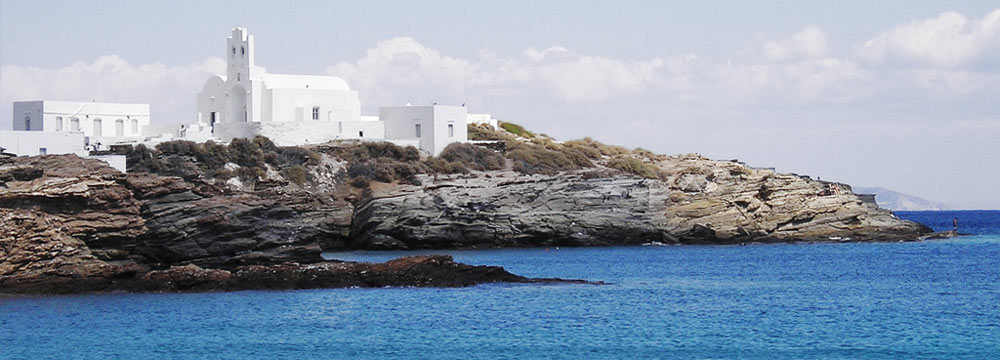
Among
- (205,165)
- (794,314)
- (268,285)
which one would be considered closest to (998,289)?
(794,314)

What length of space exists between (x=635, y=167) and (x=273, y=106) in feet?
64.7

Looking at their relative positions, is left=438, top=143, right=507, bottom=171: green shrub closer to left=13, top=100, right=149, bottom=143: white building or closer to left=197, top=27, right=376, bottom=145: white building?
left=197, top=27, right=376, bottom=145: white building

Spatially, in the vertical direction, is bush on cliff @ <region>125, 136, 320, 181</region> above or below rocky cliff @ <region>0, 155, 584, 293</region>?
above

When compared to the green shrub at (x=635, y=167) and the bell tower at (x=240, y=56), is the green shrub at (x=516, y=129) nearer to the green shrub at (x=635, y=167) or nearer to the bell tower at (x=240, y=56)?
the green shrub at (x=635, y=167)

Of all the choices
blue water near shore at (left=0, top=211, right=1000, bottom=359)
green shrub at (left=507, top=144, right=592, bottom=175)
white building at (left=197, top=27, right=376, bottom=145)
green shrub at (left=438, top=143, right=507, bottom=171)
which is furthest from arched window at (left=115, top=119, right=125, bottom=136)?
blue water near shore at (left=0, top=211, right=1000, bottom=359)

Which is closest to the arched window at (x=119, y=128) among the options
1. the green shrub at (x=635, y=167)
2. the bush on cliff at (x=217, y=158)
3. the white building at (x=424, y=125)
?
the bush on cliff at (x=217, y=158)

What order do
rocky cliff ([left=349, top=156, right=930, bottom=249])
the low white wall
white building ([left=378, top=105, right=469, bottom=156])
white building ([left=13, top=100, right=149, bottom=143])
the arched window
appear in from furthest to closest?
white building ([left=378, top=105, right=469, bottom=156]) → the arched window → white building ([left=13, top=100, right=149, bottom=143]) → rocky cliff ([left=349, top=156, right=930, bottom=249]) → the low white wall

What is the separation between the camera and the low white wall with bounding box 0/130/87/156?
52.5 m

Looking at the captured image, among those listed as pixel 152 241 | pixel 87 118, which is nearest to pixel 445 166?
pixel 87 118

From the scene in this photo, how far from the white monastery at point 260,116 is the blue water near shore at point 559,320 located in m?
26.4

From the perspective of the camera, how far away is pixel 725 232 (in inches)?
2539

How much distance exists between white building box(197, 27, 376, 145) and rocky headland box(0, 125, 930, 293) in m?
1.83

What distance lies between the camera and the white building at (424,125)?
7106cm

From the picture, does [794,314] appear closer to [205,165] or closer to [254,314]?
[254,314]
